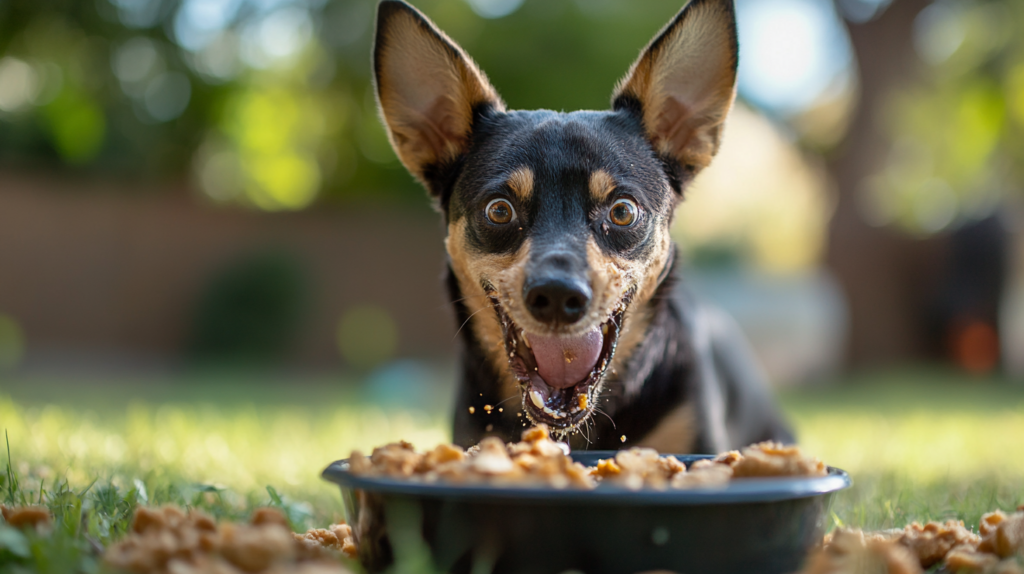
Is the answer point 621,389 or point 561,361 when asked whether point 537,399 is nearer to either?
point 561,361

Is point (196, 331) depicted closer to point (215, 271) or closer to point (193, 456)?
point (215, 271)

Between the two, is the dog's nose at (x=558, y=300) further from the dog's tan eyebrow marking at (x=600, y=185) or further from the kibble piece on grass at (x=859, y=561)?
the kibble piece on grass at (x=859, y=561)

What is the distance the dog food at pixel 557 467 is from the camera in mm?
1693

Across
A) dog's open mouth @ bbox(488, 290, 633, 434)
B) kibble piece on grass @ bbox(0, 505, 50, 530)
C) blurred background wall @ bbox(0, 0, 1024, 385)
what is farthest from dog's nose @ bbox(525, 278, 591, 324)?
blurred background wall @ bbox(0, 0, 1024, 385)

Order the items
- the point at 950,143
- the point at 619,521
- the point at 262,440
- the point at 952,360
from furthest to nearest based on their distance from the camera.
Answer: the point at 950,143 < the point at 952,360 < the point at 262,440 < the point at 619,521

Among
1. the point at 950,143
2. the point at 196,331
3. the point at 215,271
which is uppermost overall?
the point at 950,143

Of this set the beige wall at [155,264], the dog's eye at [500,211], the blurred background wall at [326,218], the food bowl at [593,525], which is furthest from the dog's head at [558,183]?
the beige wall at [155,264]

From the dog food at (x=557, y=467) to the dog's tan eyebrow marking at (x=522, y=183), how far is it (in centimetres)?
114

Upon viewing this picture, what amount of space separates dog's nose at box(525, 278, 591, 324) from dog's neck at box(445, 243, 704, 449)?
26.3 inches

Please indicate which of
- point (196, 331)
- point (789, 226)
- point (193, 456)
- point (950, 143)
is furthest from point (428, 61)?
A: point (950, 143)

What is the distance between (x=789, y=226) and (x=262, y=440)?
73.5 ft

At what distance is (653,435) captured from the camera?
3.10 m

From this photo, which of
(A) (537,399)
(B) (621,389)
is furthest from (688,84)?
(A) (537,399)

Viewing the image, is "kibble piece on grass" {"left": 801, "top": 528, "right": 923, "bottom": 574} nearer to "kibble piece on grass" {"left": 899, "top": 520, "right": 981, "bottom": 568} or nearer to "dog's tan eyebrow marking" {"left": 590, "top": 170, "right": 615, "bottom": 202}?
"kibble piece on grass" {"left": 899, "top": 520, "right": 981, "bottom": 568}
